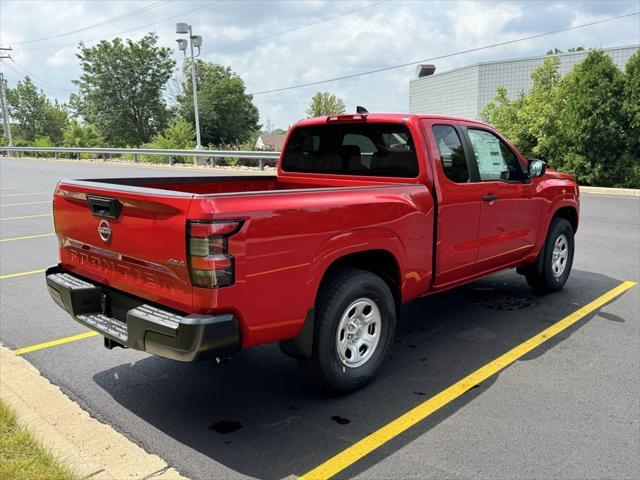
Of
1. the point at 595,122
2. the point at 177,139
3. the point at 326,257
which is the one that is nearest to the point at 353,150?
the point at 326,257

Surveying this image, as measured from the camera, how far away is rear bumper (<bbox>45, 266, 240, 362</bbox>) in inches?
112

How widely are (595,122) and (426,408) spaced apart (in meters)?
15.3

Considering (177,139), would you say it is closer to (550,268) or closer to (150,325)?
(550,268)

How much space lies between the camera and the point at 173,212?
2.90m

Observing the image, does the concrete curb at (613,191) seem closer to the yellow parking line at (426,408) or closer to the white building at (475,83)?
the yellow parking line at (426,408)

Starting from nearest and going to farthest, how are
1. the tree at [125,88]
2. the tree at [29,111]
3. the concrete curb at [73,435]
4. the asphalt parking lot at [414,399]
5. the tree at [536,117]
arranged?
the concrete curb at [73,435], the asphalt parking lot at [414,399], the tree at [536,117], the tree at [125,88], the tree at [29,111]

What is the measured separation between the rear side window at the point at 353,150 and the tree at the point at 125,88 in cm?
6306

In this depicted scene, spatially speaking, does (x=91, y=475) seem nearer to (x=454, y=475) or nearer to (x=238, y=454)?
(x=238, y=454)

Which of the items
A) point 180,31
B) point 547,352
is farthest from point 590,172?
point 180,31

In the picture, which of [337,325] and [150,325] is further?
[337,325]

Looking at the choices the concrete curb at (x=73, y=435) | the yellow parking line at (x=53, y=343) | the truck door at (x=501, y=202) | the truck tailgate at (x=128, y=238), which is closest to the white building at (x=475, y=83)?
the truck door at (x=501, y=202)

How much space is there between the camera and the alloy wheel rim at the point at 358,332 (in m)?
3.63

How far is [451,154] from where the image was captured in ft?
14.9

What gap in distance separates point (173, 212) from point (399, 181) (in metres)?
2.07
